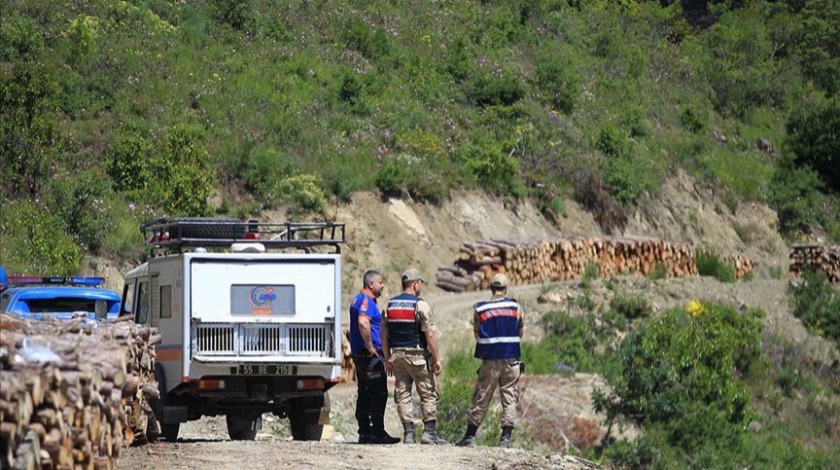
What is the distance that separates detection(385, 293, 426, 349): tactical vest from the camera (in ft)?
53.1

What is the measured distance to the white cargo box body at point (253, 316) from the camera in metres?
17.4

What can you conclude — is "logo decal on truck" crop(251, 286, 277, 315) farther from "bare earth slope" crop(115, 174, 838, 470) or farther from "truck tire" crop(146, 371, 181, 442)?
"bare earth slope" crop(115, 174, 838, 470)

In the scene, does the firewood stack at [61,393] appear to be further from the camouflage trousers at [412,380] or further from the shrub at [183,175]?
the shrub at [183,175]

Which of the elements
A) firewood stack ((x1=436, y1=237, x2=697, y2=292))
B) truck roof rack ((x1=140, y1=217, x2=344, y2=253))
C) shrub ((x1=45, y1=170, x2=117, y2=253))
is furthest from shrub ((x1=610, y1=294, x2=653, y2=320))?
truck roof rack ((x1=140, y1=217, x2=344, y2=253))

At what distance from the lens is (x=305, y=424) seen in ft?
60.0

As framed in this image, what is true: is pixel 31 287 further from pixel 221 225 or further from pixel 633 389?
pixel 633 389

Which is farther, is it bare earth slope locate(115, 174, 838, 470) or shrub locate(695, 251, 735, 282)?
shrub locate(695, 251, 735, 282)

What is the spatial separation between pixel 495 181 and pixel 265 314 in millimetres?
23990

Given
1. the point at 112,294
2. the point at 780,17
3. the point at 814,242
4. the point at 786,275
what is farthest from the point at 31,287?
the point at 780,17

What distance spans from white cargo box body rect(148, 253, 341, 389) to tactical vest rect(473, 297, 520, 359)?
6.61 ft

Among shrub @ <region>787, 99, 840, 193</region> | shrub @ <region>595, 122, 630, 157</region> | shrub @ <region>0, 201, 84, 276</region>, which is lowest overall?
shrub @ <region>0, 201, 84, 276</region>

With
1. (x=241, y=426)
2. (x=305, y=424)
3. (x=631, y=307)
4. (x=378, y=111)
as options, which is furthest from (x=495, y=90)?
(x=305, y=424)

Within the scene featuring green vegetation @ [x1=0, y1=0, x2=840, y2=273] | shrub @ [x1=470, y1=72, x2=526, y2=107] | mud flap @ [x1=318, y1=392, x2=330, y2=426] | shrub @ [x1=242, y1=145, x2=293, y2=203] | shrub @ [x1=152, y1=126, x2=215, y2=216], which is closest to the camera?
mud flap @ [x1=318, y1=392, x2=330, y2=426]

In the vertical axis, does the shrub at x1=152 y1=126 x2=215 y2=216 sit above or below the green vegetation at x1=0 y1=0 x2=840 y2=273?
below
